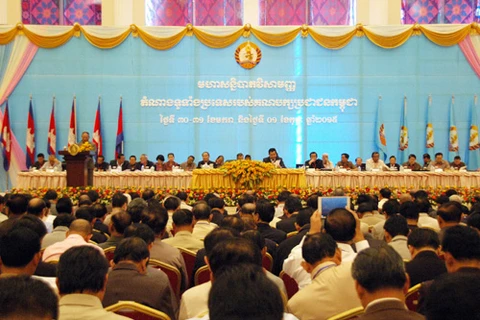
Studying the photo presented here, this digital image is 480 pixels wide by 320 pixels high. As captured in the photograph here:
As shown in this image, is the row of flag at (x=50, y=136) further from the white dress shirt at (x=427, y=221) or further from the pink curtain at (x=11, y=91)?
the white dress shirt at (x=427, y=221)

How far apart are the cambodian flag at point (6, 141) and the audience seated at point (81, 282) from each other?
11952 millimetres

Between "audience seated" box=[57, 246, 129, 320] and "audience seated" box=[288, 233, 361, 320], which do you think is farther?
"audience seated" box=[288, 233, 361, 320]

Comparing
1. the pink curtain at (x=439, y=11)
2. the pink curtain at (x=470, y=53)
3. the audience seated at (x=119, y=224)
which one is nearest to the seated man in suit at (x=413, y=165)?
the pink curtain at (x=470, y=53)

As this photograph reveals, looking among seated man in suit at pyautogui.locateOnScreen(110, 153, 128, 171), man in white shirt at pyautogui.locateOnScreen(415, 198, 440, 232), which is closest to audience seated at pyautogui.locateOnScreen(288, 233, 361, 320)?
man in white shirt at pyautogui.locateOnScreen(415, 198, 440, 232)

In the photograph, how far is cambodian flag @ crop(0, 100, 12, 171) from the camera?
13.5 meters

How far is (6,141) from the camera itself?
44.3 feet

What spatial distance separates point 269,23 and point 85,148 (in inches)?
271

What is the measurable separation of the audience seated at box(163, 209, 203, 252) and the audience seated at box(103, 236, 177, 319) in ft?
4.51

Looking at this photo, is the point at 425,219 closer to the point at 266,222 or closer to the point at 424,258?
the point at 266,222

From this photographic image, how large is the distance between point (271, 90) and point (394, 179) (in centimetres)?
434

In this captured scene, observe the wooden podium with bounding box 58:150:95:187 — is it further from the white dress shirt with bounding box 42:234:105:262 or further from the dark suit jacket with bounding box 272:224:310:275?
the dark suit jacket with bounding box 272:224:310:275

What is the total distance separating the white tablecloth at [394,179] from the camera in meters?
10.8

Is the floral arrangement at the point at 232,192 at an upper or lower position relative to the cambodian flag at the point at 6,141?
lower

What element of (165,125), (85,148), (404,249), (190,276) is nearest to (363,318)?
(404,249)
